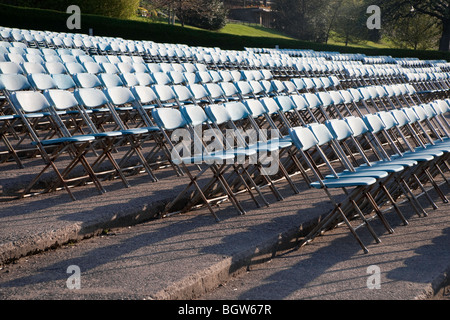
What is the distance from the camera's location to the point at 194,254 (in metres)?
3.98

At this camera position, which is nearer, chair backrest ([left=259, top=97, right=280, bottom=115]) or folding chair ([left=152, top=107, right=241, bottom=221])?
folding chair ([left=152, top=107, right=241, bottom=221])

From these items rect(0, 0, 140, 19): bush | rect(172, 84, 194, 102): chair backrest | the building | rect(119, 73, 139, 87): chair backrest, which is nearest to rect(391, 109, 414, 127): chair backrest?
rect(172, 84, 194, 102): chair backrest

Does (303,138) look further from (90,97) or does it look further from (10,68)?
(10,68)

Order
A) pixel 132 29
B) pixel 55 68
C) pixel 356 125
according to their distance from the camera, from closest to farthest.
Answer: pixel 356 125, pixel 55 68, pixel 132 29

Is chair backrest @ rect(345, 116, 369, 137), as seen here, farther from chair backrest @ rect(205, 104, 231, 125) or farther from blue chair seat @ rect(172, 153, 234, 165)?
blue chair seat @ rect(172, 153, 234, 165)

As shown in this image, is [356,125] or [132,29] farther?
[132,29]

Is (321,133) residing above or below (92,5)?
below

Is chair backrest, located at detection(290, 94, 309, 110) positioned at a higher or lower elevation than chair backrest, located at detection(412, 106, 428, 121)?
higher

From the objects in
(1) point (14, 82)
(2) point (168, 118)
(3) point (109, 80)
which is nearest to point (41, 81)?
(1) point (14, 82)

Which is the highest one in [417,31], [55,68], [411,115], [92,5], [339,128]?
[417,31]

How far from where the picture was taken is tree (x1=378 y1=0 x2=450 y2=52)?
A: 39844mm

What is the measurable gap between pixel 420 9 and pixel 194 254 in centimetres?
3997

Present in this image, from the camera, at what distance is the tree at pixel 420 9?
3984cm

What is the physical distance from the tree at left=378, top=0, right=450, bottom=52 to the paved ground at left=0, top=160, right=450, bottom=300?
37937mm
